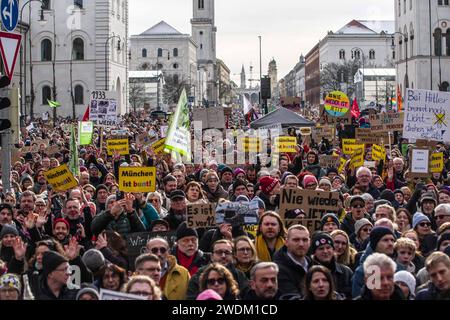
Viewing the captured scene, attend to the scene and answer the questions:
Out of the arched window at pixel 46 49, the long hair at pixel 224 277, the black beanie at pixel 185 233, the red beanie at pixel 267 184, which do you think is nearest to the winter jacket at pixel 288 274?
the long hair at pixel 224 277

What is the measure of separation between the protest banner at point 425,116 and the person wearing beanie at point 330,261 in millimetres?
8555

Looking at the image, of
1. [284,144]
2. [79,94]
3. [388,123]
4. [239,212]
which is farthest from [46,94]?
[239,212]

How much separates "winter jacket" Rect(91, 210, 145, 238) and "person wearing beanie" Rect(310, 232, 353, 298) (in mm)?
2870

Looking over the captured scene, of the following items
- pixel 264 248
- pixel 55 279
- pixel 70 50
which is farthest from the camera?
pixel 70 50

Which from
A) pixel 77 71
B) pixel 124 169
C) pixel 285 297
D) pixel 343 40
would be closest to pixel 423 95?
pixel 124 169

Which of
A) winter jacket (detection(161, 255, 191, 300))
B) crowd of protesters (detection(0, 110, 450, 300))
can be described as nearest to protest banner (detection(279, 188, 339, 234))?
crowd of protesters (detection(0, 110, 450, 300))

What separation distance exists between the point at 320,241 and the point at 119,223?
10.4ft

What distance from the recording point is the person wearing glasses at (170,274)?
7930mm

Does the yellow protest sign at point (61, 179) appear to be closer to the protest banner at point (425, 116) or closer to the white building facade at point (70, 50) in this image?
the protest banner at point (425, 116)

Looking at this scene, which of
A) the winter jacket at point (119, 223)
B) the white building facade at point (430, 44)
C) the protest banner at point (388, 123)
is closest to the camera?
the winter jacket at point (119, 223)

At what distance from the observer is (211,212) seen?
34.2 feet

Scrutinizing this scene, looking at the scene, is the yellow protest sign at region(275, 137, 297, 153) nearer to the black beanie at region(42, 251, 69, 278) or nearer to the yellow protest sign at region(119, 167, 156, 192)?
the yellow protest sign at region(119, 167, 156, 192)

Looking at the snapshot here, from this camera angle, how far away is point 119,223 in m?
10.7

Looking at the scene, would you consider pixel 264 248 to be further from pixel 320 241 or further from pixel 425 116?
pixel 425 116
